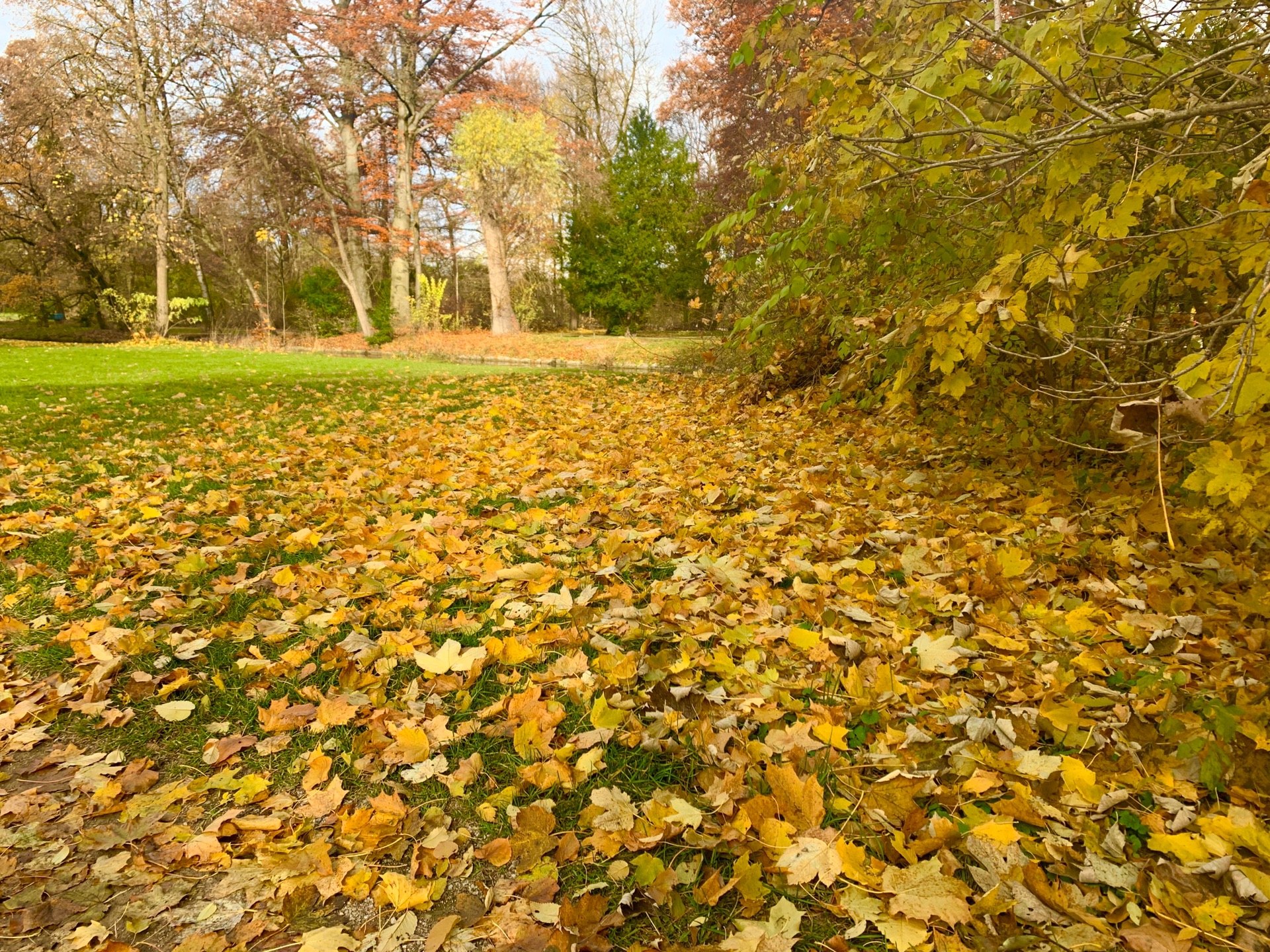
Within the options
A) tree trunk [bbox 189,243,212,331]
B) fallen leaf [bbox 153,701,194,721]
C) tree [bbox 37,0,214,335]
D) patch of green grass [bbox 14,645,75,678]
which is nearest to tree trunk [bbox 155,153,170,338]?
tree [bbox 37,0,214,335]

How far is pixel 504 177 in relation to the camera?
1894cm

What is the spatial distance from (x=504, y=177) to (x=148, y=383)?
13.1 metres

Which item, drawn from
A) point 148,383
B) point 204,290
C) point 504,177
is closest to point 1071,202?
point 148,383

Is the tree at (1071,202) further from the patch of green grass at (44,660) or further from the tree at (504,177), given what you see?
the tree at (504,177)

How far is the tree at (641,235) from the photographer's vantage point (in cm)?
2027

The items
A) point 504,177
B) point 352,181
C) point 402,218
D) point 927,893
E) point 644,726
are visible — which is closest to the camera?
point 927,893

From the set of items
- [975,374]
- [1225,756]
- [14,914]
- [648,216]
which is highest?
[648,216]

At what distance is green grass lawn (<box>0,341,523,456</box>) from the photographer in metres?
6.00

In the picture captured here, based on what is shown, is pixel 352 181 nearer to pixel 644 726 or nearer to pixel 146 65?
pixel 146 65

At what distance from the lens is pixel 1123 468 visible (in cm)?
328

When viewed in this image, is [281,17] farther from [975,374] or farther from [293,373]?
[975,374]

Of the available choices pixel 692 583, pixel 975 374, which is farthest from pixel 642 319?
pixel 692 583

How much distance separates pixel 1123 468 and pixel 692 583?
2.32 m

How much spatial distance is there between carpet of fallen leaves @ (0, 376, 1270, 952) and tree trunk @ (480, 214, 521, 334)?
17.3 m
